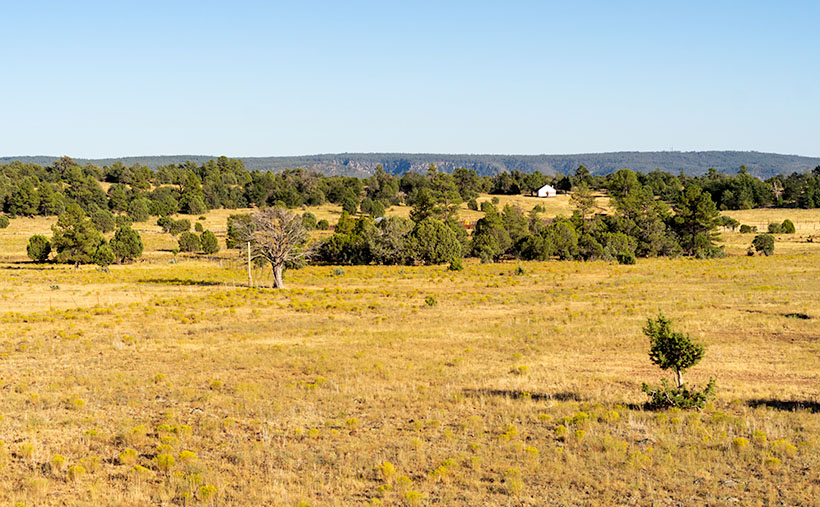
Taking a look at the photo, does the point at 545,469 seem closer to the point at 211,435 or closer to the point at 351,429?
the point at 351,429

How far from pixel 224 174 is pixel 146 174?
18.2m

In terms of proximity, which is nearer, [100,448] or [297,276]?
[100,448]

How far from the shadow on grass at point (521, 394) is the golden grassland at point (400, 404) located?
116mm

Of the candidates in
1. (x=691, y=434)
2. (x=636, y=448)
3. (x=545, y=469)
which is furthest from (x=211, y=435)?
(x=691, y=434)

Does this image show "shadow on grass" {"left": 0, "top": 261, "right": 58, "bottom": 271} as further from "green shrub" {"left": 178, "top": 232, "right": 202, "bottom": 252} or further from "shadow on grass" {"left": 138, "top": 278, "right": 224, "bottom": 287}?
"shadow on grass" {"left": 138, "top": 278, "right": 224, "bottom": 287}

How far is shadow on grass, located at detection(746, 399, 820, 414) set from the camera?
1574cm

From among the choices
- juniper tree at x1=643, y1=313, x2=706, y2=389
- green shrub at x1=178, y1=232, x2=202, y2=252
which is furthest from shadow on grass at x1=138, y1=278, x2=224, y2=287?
juniper tree at x1=643, y1=313, x2=706, y2=389

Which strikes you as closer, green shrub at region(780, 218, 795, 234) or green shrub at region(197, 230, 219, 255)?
green shrub at region(197, 230, 219, 255)

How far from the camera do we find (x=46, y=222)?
10750cm

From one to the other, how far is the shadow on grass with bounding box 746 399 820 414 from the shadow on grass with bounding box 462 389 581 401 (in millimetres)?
4529

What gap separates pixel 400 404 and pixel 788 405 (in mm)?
10047

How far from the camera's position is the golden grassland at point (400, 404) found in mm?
11391

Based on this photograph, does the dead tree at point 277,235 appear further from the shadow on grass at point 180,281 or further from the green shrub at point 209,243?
the green shrub at point 209,243

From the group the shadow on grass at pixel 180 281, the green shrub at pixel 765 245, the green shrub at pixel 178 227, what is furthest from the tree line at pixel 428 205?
the shadow on grass at pixel 180 281
